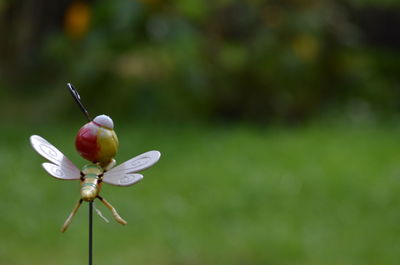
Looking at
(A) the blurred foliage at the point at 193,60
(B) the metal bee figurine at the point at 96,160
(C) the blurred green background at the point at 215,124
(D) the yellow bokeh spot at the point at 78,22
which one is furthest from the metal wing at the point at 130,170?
(D) the yellow bokeh spot at the point at 78,22

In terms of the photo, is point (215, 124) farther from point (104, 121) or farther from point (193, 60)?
point (104, 121)

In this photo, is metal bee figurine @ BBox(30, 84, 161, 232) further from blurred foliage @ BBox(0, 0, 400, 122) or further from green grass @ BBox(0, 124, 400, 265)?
blurred foliage @ BBox(0, 0, 400, 122)

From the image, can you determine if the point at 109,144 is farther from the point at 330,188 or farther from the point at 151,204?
the point at 330,188

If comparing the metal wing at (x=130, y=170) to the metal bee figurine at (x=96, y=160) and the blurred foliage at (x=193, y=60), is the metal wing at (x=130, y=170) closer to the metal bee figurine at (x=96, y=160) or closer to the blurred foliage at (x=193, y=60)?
the metal bee figurine at (x=96, y=160)

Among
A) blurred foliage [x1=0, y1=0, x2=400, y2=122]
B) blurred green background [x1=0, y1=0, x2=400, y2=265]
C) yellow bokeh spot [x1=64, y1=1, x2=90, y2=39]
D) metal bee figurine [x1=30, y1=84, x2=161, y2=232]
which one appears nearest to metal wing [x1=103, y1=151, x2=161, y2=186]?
metal bee figurine [x1=30, y1=84, x2=161, y2=232]

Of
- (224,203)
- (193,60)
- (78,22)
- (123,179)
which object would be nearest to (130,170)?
(123,179)

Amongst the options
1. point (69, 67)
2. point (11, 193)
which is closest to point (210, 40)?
point (69, 67)
